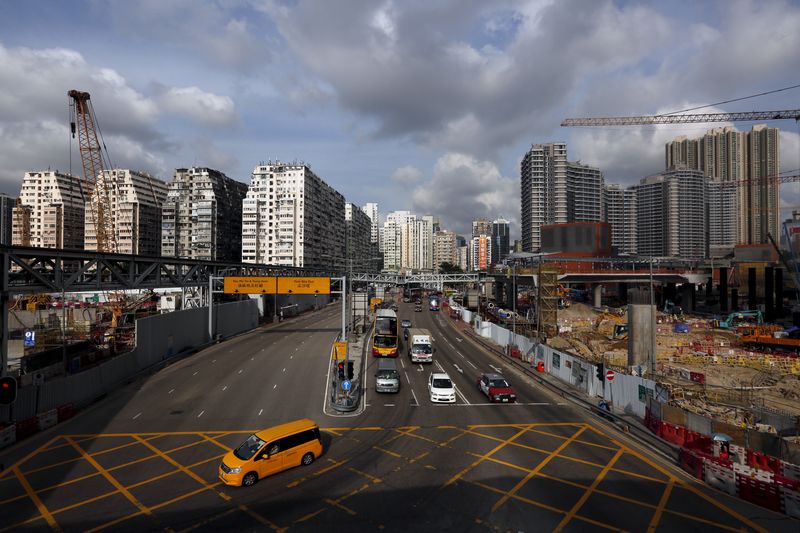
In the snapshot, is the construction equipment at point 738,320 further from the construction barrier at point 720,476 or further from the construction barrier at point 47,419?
the construction barrier at point 47,419

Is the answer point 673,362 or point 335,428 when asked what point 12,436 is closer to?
point 335,428

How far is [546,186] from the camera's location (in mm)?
186000

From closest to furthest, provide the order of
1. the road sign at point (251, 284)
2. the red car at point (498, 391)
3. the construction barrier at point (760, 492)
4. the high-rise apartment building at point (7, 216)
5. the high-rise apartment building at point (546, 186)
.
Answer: the construction barrier at point (760, 492)
the red car at point (498, 391)
the road sign at point (251, 284)
the high-rise apartment building at point (7, 216)
the high-rise apartment building at point (546, 186)

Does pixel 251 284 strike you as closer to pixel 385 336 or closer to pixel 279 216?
pixel 385 336

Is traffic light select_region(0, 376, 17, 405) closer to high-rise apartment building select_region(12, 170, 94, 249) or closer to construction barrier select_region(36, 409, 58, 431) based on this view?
construction barrier select_region(36, 409, 58, 431)

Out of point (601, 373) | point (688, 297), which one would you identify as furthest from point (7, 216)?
point (688, 297)

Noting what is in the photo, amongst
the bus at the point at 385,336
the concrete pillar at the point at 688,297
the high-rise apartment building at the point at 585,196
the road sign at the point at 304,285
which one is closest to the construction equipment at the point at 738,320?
the concrete pillar at the point at 688,297

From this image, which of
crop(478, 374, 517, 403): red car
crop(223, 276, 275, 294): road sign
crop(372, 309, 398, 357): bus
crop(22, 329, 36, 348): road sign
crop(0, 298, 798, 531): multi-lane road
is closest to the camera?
crop(0, 298, 798, 531): multi-lane road

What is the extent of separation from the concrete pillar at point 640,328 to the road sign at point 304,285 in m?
25.3

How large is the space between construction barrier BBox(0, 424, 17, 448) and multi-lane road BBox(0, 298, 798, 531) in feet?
1.40

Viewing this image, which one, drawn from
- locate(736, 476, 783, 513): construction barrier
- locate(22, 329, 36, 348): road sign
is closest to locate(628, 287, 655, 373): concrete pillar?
locate(736, 476, 783, 513): construction barrier

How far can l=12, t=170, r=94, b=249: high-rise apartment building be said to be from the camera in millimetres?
142500

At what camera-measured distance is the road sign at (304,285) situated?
4278cm

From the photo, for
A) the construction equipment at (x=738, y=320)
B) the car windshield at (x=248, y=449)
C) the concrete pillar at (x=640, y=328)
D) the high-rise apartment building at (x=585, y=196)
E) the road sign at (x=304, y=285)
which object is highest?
the high-rise apartment building at (x=585, y=196)
